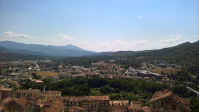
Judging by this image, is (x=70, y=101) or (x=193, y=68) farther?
(x=193, y=68)

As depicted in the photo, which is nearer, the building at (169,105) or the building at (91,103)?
the building at (169,105)

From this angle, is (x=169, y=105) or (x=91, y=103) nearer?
(x=169, y=105)

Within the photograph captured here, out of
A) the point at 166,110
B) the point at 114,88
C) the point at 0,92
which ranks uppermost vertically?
the point at 166,110

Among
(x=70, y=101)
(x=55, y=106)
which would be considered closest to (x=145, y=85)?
(x=70, y=101)

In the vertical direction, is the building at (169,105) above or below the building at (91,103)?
above

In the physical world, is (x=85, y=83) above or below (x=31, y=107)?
below

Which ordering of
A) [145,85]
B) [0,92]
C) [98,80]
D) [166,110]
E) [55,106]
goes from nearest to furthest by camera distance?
[166,110]
[55,106]
[0,92]
[145,85]
[98,80]

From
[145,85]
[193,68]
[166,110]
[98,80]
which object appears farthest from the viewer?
[193,68]

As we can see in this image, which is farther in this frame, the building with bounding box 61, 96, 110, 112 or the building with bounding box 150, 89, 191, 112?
the building with bounding box 61, 96, 110, 112

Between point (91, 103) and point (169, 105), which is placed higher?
point (169, 105)

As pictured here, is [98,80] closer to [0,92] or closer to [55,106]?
[0,92]

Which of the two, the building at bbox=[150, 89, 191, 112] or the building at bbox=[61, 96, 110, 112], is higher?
the building at bbox=[150, 89, 191, 112]
